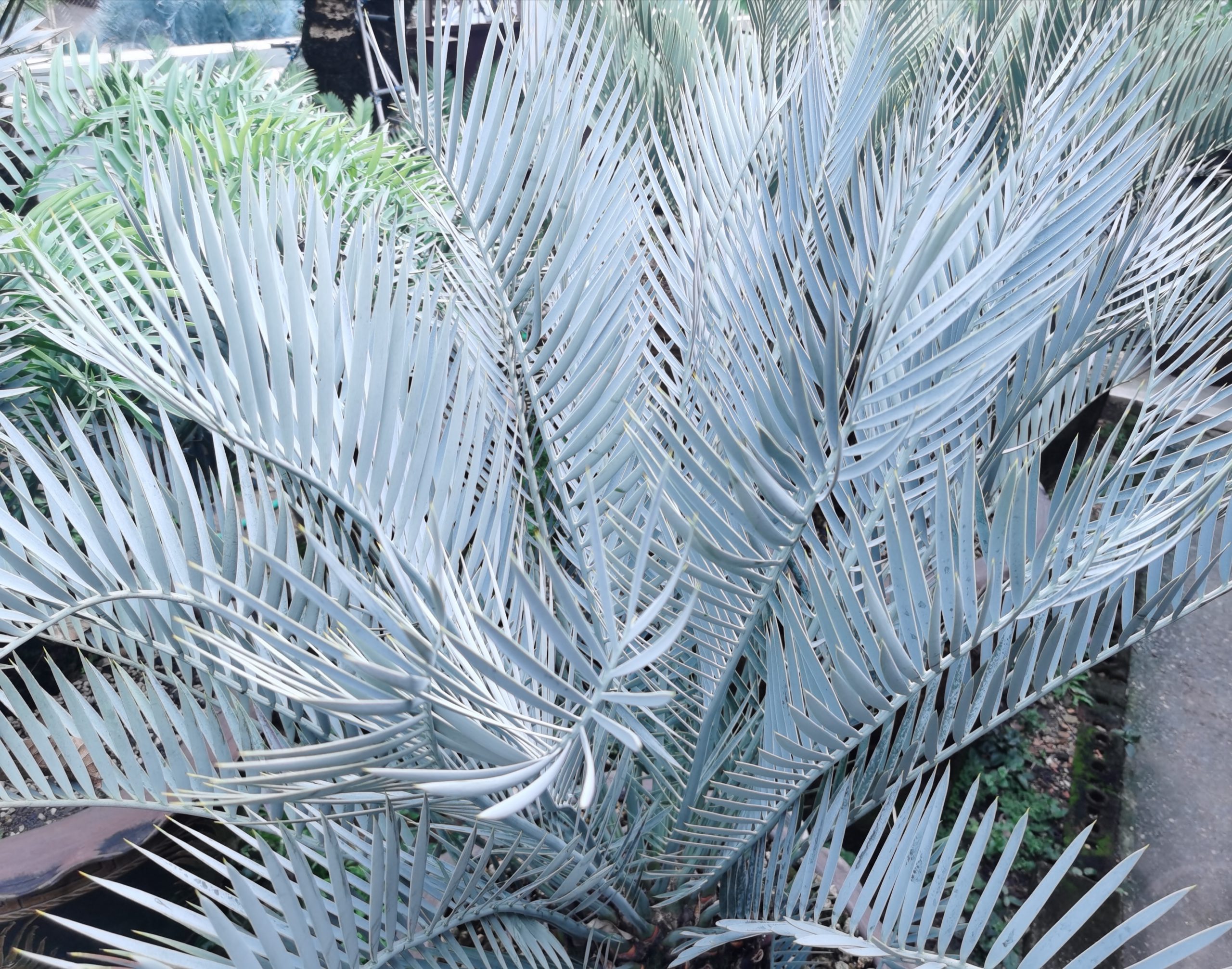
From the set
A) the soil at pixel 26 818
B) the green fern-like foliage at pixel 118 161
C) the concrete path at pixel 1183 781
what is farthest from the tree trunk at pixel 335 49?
the concrete path at pixel 1183 781

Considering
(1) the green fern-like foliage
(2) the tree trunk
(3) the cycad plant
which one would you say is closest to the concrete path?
(3) the cycad plant

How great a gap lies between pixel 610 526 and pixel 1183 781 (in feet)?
4.90

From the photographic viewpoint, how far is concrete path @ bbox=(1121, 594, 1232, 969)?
1.42 m

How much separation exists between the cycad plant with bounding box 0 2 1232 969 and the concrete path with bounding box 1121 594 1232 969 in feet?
2.60

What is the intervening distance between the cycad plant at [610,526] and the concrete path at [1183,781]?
2.60 ft

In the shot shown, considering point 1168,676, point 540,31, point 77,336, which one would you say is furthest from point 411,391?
point 1168,676

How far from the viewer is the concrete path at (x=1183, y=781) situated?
1423 millimetres

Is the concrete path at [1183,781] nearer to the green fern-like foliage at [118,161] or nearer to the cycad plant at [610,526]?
the cycad plant at [610,526]

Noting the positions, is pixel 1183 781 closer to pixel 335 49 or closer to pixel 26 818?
pixel 26 818

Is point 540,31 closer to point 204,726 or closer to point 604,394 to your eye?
point 604,394

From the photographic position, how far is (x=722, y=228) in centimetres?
84

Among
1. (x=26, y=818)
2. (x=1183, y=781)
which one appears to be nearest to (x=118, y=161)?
(x=26, y=818)

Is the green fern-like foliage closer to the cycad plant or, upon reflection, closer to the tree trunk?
the cycad plant

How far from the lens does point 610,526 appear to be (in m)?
0.88
